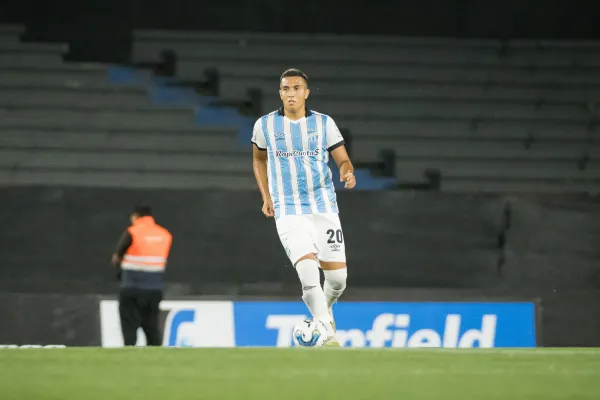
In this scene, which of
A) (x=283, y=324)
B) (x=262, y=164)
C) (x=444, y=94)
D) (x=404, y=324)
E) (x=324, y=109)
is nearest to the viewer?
(x=262, y=164)

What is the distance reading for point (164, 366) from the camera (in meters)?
5.29

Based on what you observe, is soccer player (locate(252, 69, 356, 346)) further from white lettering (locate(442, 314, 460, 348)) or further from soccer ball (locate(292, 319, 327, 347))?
white lettering (locate(442, 314, 460, 348))

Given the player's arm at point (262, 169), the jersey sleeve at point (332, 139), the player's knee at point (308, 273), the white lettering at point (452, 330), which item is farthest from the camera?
the white lettering at point (452, 330)

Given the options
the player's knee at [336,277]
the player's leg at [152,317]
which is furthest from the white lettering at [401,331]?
the player's knee at [336,277]

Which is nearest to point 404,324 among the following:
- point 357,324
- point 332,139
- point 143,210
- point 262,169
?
point 357,324

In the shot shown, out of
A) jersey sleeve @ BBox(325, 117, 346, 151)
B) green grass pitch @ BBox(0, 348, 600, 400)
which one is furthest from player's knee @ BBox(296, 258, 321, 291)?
green grass pitch @ BBox(0, 348, 600, 400)

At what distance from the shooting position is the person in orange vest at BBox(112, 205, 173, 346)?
11.9 meters

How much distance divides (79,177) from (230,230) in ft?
7.34

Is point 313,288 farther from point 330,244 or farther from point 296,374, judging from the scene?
point 296,374

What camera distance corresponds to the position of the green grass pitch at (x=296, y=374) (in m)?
4.37

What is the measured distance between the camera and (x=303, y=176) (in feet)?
24.8

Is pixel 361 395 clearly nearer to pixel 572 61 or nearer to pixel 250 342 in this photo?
pixel 250 342

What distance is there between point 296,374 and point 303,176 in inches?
108

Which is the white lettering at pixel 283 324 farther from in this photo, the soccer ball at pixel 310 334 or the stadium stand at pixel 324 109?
the soccer ball at pixel 310 334
